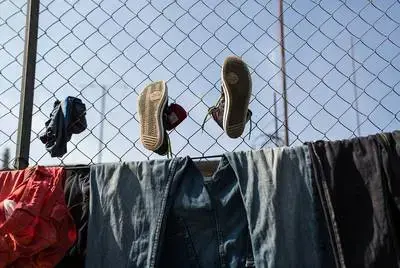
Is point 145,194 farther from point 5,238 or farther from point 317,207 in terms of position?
point 317,207

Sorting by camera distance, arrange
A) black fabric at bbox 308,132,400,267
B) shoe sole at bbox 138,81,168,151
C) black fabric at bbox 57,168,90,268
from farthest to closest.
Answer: shoe sole at bbox 138,81,168,151
black fabric at bbox 57,168,90,268
black fabric at bbox 308,132,400,267

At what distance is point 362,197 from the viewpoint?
1.42 m

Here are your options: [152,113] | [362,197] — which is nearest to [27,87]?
[152,113]

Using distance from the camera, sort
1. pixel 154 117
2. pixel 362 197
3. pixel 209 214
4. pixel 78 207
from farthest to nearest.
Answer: pixel 154 117, pixel 78 207, pixel 209 214, pixel 362 197

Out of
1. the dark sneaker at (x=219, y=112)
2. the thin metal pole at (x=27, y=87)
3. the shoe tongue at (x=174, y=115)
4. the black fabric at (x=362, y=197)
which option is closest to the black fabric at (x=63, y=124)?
the thin metal pole at (x=27, y=87)

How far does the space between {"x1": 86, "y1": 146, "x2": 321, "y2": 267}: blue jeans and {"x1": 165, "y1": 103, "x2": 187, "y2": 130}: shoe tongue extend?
0.79ft

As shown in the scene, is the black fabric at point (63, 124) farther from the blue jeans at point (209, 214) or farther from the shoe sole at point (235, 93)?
the shoe sole at point (235, 93)

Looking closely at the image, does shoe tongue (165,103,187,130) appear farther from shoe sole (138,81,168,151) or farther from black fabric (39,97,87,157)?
black fabric (39,97,87,157)

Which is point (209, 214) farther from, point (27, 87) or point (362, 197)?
point (27, 87)

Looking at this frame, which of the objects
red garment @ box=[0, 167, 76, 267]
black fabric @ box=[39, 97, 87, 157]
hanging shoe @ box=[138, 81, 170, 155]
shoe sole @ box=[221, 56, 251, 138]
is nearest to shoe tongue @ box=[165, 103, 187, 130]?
hanging shoe @ box=[138, 81, 170, 155]

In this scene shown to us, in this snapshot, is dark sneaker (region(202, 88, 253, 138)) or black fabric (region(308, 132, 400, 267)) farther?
dark sneaker (region(202, 88, 253, 138))

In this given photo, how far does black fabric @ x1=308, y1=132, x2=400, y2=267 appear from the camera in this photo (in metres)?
1.36

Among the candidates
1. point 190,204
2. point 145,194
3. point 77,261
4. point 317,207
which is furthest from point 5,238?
point 317,207

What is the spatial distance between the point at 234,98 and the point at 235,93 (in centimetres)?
2
